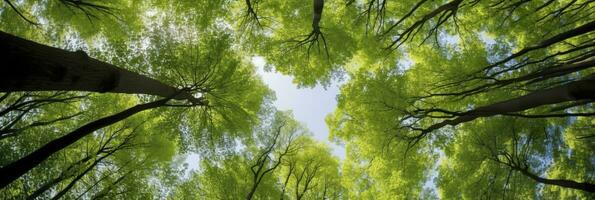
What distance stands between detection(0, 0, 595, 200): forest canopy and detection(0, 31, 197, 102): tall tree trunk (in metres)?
2.92

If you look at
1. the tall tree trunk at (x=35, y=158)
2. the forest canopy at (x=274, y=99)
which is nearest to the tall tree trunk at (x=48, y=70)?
the tall tree trunk at (x=35, y=158)

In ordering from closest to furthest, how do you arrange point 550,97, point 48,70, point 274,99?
point 48,70 < point 550,97 < point 274,99

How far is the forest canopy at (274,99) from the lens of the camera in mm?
8750

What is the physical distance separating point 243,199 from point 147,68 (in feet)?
18.0

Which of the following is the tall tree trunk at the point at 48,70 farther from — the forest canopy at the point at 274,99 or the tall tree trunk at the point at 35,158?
the forest canopy at the point at 274,99

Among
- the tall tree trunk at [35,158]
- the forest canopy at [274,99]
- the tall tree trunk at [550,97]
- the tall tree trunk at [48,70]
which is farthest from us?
the forest canopy at [274,99]

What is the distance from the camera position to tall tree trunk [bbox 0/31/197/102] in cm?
257

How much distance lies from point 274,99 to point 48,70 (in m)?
9.75

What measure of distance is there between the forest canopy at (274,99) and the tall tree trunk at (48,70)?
2919 millimetres

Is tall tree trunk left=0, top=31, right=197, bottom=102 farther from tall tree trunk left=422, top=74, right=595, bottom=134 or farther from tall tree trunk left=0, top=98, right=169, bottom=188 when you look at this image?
tall tree trunk left=422, top=74, right=595, bottom=134

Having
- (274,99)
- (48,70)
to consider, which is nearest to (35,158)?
(48,70)

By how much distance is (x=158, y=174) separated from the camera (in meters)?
12.2

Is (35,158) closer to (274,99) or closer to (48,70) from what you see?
(48,70)

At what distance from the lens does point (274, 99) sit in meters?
12.7
